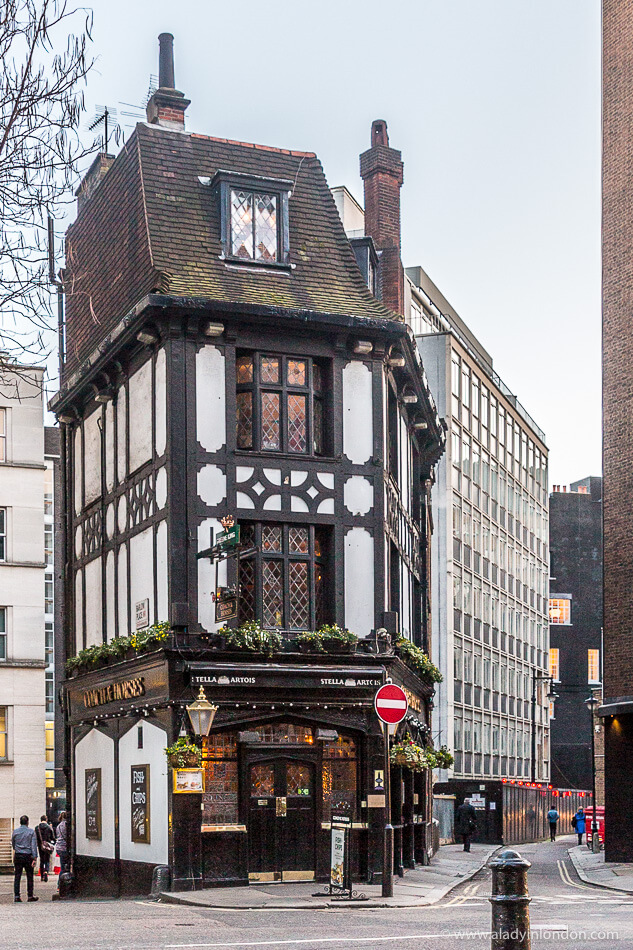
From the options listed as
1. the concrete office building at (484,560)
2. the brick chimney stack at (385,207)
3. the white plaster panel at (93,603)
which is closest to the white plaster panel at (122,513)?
the white plaster panel at (93,603)

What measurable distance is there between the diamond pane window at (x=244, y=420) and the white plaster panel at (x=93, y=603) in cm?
548

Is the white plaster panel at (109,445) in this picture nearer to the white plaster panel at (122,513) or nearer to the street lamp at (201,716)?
the white plaster panel at (122,513)

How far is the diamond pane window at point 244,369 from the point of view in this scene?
2530 cm

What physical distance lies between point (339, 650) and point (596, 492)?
64.5m

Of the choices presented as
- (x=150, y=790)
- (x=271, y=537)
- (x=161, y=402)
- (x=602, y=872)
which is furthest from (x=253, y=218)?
(x=602, y=872)

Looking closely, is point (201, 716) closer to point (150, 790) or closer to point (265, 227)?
point (150, 790)

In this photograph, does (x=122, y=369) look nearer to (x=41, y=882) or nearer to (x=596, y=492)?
(x=41, y=882)

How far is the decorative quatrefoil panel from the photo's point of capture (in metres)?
24.9

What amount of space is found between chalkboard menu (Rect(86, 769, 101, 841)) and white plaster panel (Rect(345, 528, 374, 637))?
6.52m

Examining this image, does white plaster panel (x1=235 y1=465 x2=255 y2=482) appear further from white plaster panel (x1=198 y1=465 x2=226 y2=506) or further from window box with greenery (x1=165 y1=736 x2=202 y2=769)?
window box with greenery (x1=165 y1=736 x2=202 y2=769)

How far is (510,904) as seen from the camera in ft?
29.6

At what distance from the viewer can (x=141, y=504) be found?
26.1 m

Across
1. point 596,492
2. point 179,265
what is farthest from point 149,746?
point 596,492

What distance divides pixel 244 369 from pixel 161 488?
8.57 ft
